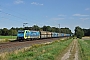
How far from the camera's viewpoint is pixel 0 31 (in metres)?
180

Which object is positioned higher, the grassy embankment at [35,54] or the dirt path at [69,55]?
the grassy embankment at [35,54]

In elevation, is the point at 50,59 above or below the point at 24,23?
below

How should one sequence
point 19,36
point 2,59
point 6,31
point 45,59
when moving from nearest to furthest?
point 2,59 < point 45,59 < point 19,36 < point 6,31

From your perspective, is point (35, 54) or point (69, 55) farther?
point (69, 55)

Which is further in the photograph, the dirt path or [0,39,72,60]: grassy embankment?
the dirt path

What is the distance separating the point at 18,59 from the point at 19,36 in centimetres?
4503

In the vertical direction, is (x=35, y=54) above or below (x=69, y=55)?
above

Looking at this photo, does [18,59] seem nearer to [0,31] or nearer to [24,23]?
[24,23]

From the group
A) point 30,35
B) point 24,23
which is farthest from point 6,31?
point 30,35

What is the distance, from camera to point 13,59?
19.8 m

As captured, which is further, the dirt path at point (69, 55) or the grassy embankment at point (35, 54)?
the dirt path at point (69, 55)

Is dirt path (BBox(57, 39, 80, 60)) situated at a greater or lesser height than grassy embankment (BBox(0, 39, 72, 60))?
lesser

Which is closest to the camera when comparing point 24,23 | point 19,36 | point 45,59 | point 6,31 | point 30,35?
point 45,59

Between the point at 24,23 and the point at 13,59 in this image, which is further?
the point at 24,23
